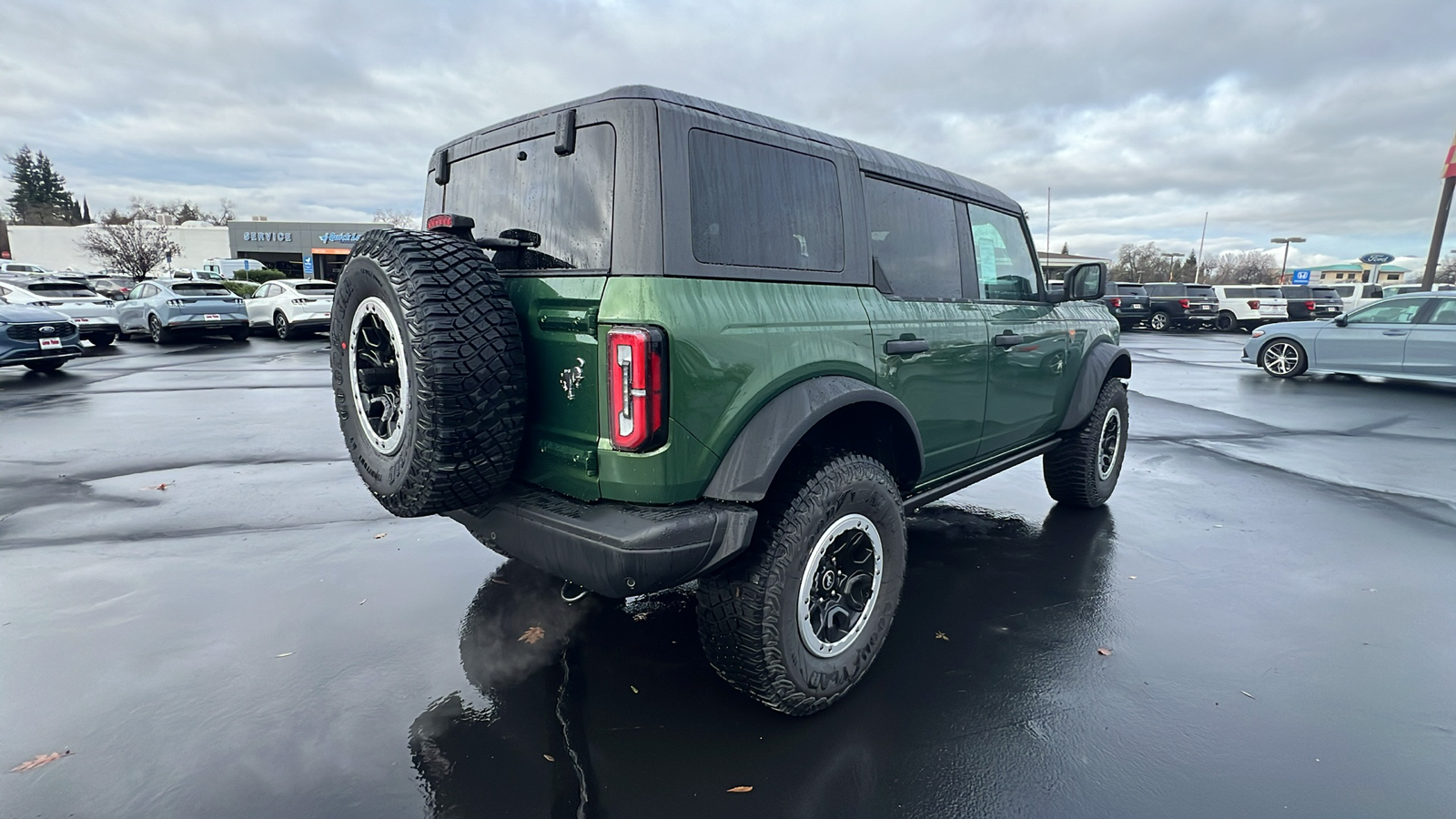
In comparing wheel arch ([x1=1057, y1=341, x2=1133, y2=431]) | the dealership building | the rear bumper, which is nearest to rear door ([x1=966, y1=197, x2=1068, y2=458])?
wheel arch ([x1=1057, y1=341, x2=1133, y2=431])

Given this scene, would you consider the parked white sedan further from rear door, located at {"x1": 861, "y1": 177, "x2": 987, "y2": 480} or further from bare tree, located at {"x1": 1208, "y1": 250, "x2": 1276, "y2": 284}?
bare tree, located at {"x1": 1208, "y1": 250, "x2": 1276, "y2": 284}

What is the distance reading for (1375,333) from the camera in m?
10.8

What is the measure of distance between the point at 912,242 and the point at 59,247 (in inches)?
3368

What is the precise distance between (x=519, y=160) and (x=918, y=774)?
255 centimetres

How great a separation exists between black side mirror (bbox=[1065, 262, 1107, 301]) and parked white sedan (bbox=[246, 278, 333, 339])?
17.0 m

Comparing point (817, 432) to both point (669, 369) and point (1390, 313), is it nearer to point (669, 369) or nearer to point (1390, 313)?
point (669, 369)

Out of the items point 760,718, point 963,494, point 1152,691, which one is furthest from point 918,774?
point 963,494

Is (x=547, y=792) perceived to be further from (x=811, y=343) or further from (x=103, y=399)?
(x=103, y=399)

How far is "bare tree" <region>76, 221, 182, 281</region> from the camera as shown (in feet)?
162

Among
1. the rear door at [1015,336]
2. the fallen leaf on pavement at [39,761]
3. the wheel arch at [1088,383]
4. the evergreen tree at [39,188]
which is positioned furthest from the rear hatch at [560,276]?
the evergreen tree at [39,188]

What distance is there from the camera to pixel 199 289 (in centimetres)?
1630

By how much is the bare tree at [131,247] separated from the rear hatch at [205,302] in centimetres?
4215

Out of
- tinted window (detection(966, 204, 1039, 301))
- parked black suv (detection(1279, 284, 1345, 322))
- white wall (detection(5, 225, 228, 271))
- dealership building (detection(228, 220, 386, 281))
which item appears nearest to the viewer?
tinted window (detection(966, 204, 1039, 301))

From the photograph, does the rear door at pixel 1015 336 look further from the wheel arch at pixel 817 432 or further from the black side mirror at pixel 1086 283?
the wheel arch at pixel 817 432
